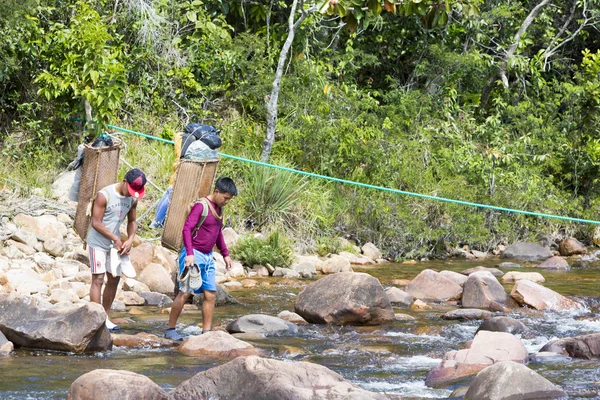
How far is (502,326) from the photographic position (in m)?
7.92

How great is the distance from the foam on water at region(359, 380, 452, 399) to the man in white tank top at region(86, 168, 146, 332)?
2480 millimetres

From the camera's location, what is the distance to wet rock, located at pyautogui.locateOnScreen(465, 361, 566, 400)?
540cm

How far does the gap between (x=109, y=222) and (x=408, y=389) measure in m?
2.88

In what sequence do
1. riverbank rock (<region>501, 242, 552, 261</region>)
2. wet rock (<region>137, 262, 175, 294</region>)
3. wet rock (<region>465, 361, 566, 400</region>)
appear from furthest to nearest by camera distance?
riverbank rock (<region>501, 242, 552, 261</region>)
wet rock (<region>137, 262, 175, 294</region>)
wet rock (<region>465, 361, 566, 400</region>)

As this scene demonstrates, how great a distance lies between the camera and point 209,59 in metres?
15.9

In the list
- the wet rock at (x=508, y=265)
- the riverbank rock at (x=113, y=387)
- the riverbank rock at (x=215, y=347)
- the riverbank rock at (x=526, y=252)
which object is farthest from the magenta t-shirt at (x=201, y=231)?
the riverbank rock at (x=526, y=252)

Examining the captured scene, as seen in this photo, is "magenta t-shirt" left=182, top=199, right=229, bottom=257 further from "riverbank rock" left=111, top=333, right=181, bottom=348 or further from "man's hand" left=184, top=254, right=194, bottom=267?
"riverbank rock" left=111, top=333, right=181, bottom=348

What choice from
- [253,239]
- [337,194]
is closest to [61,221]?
[253,239]

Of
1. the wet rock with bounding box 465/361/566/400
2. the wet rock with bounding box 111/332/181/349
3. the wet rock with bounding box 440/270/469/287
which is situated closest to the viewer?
the wet rock with bounding box 465/361/566/400

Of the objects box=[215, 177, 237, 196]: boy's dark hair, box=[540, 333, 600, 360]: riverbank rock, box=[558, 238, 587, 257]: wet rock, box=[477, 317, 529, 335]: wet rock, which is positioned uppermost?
box=[215, 177, 237, 196]: boy's dark hair

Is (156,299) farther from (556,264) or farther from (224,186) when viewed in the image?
(556,264)

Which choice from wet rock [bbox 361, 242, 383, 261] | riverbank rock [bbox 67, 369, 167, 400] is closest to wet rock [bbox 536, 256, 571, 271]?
wet rock [bbox 361, 242, 383, 261]

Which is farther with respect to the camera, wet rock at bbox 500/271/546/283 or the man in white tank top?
wet rock at bbox 500/271/546/283

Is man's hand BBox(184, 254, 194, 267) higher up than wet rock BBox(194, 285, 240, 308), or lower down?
higher up
